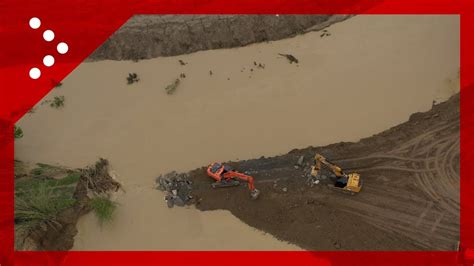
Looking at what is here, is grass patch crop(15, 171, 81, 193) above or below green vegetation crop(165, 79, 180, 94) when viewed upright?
below

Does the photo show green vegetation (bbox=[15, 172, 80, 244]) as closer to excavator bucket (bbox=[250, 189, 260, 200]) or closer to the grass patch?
the grass patch

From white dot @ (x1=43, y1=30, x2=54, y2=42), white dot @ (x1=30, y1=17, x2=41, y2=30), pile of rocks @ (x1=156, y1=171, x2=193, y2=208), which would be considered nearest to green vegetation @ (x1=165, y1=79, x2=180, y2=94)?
pile of rocks @ (x1=156, y1=171, x2=193, y2=208)

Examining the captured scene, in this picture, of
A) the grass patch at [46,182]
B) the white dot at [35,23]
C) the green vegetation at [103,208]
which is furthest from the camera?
the white dot at [35,23]

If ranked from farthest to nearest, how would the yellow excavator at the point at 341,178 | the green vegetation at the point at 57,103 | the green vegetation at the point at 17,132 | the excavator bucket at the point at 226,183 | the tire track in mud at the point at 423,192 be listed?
1. the green vegetation at the point at 57,103
2. the green vegetation at the point at 17,132
3. the excavator bucket at the point at 226,183
4. the yellow excavator at the point at 341,178
5. the tire track in mud at the point at 423,192

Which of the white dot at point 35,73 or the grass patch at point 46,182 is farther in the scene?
the white dot at point 35,73

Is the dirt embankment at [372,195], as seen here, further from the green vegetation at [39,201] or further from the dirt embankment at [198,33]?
the dirt embankment at [198,33]

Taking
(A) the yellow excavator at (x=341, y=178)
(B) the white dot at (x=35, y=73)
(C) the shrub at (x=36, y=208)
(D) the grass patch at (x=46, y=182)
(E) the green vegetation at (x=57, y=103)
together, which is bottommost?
(C) the shrub at (x=36, y=208)

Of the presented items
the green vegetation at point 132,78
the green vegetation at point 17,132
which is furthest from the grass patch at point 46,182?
the green vegetation at point 132,78

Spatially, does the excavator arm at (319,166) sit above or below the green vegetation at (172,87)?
below
